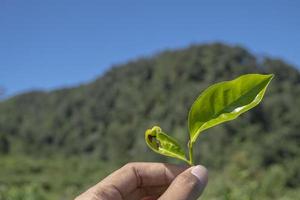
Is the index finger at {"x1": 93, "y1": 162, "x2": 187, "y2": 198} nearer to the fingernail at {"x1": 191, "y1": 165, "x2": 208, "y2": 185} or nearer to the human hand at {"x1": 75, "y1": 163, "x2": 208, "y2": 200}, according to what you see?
the human hand at {"x1": 75, "y1": 163, "x2": 208, "y2": 200}

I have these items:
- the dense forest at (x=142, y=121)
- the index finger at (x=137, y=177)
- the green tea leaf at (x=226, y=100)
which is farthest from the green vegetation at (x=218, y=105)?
the dense forest at (x=142, y=121)

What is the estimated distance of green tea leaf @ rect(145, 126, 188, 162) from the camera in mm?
834

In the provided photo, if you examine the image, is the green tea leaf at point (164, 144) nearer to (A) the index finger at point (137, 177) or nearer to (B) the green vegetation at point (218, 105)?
(B) the green vegetation at point (218, 105)

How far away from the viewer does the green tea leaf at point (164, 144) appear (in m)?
0.83

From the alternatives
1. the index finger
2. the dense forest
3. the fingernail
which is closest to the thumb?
the fingernail

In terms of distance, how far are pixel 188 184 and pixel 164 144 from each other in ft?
0.25

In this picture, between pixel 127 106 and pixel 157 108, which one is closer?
pixel 157 108

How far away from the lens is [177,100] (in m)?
37.1

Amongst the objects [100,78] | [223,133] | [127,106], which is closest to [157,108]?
[127,106]

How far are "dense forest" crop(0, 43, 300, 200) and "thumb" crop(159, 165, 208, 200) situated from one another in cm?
1977

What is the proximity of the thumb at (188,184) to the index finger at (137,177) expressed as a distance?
15cm

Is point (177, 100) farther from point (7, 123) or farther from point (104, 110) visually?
point (7, 123)

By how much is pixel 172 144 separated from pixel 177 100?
3627cm

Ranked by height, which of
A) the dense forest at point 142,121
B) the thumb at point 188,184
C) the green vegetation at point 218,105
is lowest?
the dense forest at point 142,121
